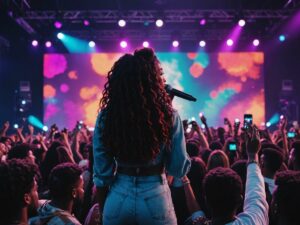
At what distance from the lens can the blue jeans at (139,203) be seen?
197 centimetres

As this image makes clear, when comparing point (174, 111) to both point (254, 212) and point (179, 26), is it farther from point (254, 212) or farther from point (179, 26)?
point (179, 26)

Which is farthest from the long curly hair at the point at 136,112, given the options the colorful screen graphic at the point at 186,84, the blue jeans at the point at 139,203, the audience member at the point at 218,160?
the colorful screen graphic at the point at 186,84

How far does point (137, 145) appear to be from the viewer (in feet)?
6.63

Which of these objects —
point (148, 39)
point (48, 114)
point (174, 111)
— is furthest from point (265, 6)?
point (174, 111)

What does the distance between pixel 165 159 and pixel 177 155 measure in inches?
3.0

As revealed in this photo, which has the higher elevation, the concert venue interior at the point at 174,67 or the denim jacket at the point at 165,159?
the concert venue interior at the point at 174,67

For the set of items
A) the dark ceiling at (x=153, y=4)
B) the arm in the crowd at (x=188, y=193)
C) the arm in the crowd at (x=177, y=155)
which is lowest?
the arm in the crowd at (x=188, y=193)

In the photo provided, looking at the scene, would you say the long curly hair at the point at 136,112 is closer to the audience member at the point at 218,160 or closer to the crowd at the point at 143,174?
the crowd at the point at 143,174

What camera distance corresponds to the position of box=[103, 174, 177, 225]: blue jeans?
1967mm

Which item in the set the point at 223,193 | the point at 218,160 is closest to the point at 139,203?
the point at 223,193

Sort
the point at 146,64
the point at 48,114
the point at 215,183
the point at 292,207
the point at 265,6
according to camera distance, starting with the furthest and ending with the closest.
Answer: the point at 48,114 → the point at 265,6 → the point at 146,64 → the point at 215,183 → the point at 292,207

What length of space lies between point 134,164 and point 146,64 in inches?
20.9

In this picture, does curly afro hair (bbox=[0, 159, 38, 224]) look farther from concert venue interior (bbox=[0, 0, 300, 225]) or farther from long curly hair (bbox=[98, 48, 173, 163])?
long curly hair (bbox=[98, 48, 173, 163])

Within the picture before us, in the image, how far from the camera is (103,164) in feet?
6.98
